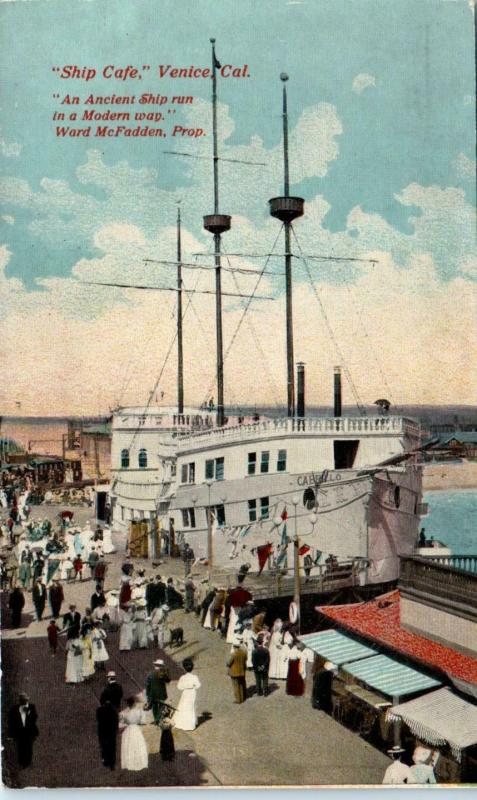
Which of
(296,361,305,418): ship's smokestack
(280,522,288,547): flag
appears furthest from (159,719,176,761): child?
(296,361,305,418): ship's smokestack

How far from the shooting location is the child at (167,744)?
11.6 m

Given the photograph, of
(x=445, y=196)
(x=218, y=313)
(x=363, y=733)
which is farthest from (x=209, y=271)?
(x=363, y=733)

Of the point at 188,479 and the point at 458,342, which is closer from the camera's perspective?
the point at 458,342

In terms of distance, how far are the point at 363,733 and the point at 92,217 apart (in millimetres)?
9609

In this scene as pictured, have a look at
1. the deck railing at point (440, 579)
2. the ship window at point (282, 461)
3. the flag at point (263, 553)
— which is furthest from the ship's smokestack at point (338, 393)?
the deck railing at point (440, 579)

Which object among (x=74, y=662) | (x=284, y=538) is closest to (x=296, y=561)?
(x=284, y=538)

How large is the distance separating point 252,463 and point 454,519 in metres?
3.86

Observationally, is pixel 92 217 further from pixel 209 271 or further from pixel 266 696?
pixel 266 696

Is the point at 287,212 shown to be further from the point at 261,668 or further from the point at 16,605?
the point at 16,605

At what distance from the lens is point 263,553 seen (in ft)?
46.4

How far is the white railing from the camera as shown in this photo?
44.8ft

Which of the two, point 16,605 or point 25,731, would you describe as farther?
point 16,605

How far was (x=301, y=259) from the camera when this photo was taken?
44.2 feet

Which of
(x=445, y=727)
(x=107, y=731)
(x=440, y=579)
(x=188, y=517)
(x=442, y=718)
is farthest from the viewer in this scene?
(x=188, y=517)
